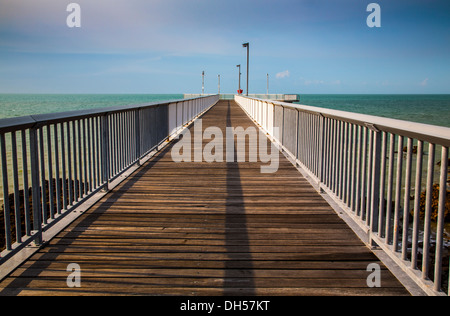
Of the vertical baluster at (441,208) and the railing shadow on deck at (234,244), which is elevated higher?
the vertical baluster at (441,208)

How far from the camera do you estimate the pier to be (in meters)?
3.04

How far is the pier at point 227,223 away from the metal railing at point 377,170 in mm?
14

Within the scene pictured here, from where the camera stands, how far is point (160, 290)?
2990mm

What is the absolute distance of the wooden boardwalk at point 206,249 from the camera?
306 cm

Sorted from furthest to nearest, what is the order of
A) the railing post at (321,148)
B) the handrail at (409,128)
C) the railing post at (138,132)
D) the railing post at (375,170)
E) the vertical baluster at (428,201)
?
the railing post at (138,132) → the railing post at (321,148) → the railing post at (375,170) → the vertical baluster at (428,201) → the handrail at (409,128)

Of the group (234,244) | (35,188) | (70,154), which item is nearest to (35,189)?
(35,188)

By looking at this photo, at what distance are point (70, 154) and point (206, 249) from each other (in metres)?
2.26

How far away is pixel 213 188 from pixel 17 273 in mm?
3324

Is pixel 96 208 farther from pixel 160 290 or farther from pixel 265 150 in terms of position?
pixel 265 150

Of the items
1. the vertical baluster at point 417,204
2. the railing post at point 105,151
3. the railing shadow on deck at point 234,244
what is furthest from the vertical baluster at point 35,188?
the vertical baluster at point 417,204

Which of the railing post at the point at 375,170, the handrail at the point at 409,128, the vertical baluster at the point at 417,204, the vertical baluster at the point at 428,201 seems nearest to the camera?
the handrail at the point at 409,128

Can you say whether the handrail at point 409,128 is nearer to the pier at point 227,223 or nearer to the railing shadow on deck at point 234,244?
the pier at point 227,223

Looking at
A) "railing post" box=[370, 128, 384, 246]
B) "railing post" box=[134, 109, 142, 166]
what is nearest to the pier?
"railing post" box=[370, 128, 384, 246]

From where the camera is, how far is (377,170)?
369 centimetres
